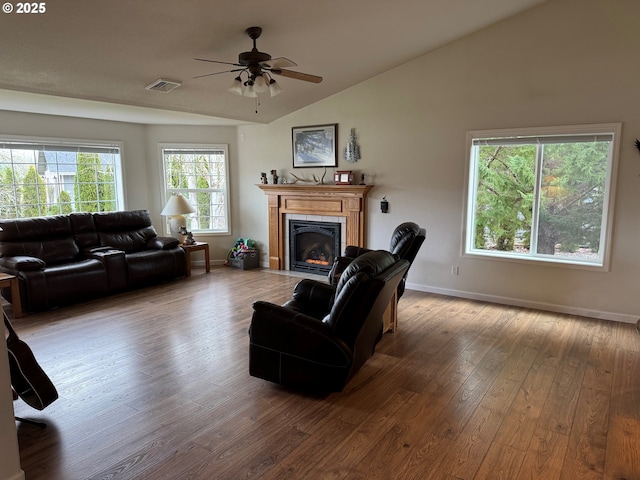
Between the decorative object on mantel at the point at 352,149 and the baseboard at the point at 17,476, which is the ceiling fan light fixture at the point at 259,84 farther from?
the baseboard at the point at 17,476

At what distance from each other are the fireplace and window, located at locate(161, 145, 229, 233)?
4.75ft

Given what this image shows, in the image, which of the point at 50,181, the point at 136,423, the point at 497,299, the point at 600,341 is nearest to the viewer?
the point at 136,423

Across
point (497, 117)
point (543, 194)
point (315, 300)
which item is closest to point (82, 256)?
point (315, 300)

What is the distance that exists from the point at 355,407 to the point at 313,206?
406 cm

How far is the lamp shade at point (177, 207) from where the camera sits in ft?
21.7

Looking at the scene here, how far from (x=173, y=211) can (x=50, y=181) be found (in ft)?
5.91

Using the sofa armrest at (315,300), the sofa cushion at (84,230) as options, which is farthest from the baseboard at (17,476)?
the sofa cushion at (84,230)

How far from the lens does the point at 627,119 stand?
423cm

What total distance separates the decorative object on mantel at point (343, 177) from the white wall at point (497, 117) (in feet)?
0.53

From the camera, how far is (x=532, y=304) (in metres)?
4.95

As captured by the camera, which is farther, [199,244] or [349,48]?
[199,244]

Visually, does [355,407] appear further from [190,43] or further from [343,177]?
[343,177]

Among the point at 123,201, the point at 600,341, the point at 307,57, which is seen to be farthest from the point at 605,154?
the point at 123,201

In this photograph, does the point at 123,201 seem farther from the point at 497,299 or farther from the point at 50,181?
the point at 497,299
